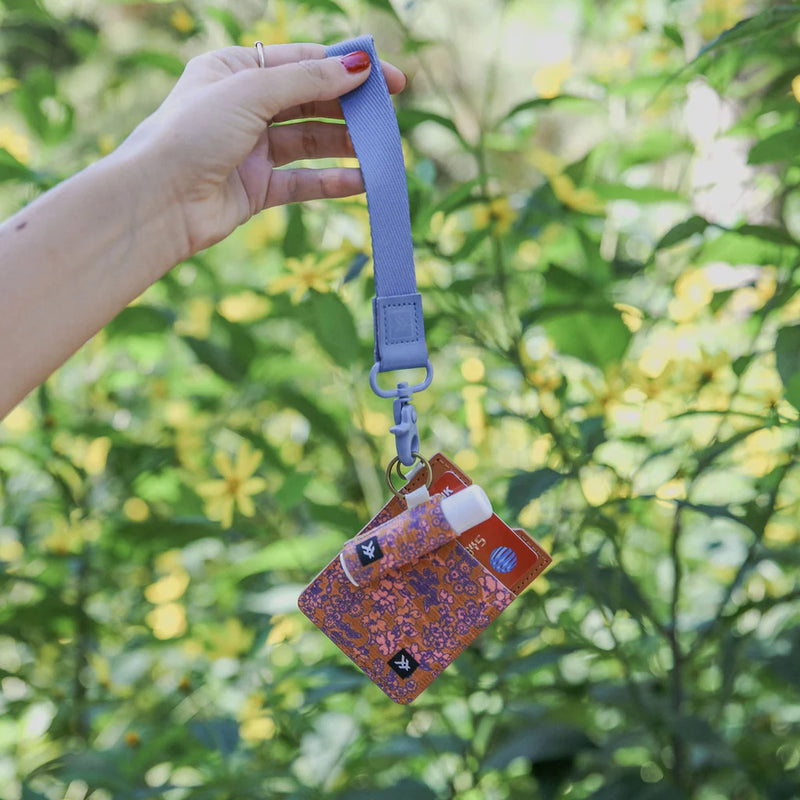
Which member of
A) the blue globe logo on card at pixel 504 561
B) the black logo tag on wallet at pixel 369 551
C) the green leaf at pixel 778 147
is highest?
the green leaf at pixel 778 147

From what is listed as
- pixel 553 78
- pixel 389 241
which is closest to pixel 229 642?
pixel 389 241

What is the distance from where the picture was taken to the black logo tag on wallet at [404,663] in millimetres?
593

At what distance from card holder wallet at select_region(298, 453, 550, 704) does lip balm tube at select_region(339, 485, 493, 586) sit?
16 millimetres

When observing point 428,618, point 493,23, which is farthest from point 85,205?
point 493,23

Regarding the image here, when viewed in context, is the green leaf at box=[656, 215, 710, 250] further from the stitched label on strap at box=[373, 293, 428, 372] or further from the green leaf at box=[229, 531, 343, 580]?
the green leaf at box=[229, 531, 343, 580]

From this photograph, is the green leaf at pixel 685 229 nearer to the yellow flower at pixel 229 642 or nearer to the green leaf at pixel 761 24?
the green leaf at pixel 761 24

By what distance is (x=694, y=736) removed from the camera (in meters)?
0.77

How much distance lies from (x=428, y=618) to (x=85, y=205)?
0.34 metres

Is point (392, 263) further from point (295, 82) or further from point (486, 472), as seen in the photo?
point (486, 472)

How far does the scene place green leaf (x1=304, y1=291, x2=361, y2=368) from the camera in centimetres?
88

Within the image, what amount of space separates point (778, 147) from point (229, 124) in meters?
0.40

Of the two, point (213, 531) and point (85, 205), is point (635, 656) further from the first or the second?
point (85, 205)

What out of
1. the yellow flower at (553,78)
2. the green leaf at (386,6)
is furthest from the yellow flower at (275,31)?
the yellow flower at (553,78)

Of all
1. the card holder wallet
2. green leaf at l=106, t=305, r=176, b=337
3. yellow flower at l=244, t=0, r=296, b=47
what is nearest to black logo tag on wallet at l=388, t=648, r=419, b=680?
the card holder wallet
